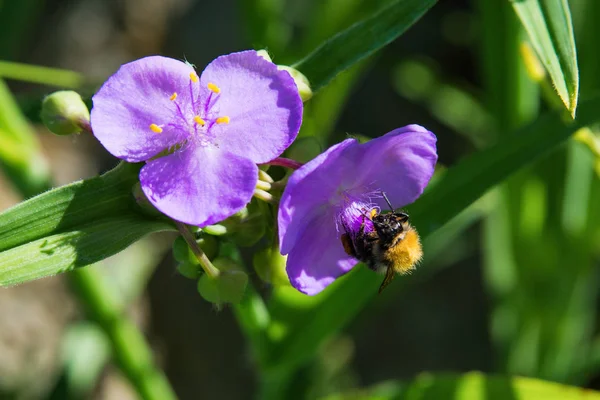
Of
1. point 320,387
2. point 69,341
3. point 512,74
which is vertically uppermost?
point 512,74

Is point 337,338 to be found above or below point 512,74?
below

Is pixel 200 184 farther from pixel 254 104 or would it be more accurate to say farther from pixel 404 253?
pixel 404 253

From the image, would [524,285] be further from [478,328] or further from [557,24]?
[557,24]

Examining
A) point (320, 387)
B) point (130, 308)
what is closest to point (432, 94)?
point (320, 387)

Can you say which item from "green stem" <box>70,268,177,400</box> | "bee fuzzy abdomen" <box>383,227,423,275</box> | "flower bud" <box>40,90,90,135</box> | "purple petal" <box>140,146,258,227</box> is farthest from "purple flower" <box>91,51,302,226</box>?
"green stem" <box>70,268,177,400</box>

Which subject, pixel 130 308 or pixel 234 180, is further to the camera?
pixel 130 308

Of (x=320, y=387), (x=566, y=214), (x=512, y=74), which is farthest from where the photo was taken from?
(x=320, y=387)
